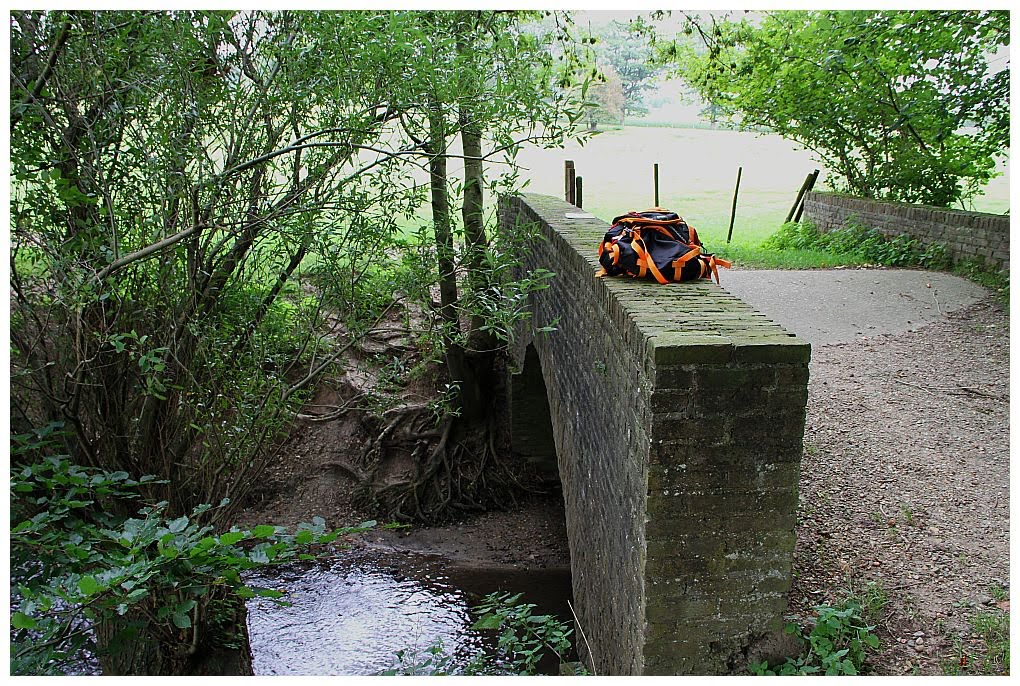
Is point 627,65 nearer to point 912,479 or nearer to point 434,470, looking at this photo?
point 434,470

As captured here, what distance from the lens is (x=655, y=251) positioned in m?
4.70

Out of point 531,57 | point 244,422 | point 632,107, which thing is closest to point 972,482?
point 531,57

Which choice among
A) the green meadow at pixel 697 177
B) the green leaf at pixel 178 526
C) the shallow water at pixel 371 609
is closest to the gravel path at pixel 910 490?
the green leaf at pixel 178 526

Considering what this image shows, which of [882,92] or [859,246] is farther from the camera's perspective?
[859,246]

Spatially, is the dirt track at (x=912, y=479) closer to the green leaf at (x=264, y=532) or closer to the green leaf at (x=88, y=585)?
the green leaf at (x=264, y=532)

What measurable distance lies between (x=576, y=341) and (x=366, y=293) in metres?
1.59

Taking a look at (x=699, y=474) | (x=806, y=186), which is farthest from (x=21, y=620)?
(x=806, y=186)

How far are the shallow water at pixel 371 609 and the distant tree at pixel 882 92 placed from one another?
265 inches

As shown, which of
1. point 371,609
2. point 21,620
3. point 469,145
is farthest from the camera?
point 371,609

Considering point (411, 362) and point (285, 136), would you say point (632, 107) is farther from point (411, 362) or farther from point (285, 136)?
point (285, 136)

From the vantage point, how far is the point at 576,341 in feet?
18.6

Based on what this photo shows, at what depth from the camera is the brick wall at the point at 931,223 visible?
10359mm

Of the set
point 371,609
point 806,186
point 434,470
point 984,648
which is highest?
point 806,186

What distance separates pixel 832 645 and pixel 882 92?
11.1 m
